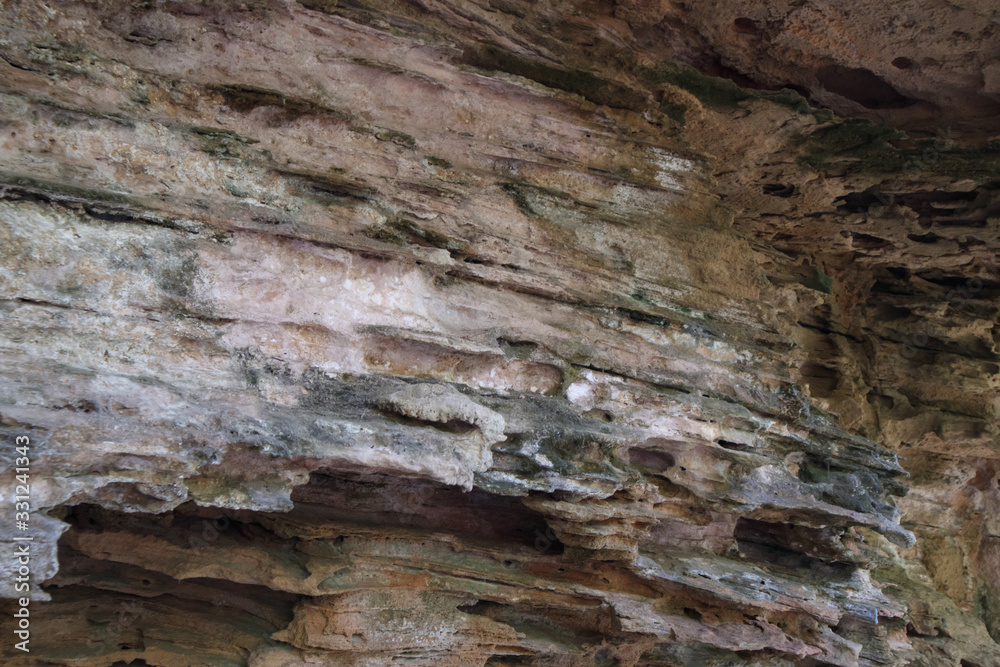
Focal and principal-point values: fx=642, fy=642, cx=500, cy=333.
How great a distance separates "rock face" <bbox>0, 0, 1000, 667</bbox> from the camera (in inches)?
159

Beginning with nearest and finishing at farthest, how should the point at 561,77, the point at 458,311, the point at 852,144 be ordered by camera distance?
the point at 458,311 < the point at 561,77 < the point at 852,144

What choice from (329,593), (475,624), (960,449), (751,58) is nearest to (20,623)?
(329,593)

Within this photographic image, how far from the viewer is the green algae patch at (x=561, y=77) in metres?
5.22

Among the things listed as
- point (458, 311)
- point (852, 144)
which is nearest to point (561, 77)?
point (458, 311)

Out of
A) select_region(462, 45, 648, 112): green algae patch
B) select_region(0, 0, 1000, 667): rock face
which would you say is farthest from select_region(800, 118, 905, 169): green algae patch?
select_region(462, 45, 648, 112): green algae patch

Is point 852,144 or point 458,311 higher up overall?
point 852,144

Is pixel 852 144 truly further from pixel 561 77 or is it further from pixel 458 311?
pixel 458 311

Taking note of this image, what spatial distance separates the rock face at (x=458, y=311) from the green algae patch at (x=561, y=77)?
0.08ft

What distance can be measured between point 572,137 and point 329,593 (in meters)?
4.25

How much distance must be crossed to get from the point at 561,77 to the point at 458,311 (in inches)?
85.6

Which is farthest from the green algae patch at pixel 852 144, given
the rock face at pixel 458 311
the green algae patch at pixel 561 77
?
the green algae patch at pixel 561 77

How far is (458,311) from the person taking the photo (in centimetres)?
509

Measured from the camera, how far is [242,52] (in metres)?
4.56

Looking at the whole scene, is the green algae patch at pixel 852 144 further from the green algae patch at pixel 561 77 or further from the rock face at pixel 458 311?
the green algae patch at pixel 561 77
